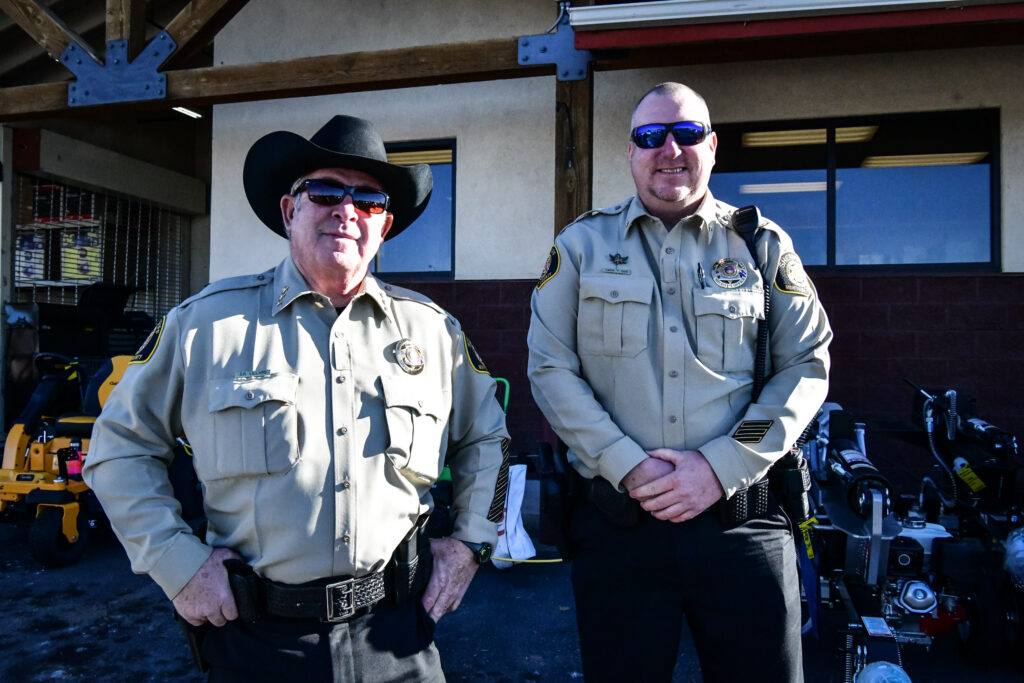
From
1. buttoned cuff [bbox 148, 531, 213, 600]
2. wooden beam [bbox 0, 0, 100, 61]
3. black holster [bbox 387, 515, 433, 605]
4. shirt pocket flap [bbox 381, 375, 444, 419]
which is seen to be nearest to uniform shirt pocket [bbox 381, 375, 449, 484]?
shirt pocket flap [bbox 381, 375, 444, 419]

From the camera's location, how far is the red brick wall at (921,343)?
561 cm

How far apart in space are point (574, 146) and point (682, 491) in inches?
151

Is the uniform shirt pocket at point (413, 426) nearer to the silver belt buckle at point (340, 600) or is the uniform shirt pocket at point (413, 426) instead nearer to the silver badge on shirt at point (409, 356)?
the silver badge on shirt at point (409, 356)

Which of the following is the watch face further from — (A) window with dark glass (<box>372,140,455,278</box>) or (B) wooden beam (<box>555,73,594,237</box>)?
(A) window with dark glass (<box>372,140,455,278</box>)

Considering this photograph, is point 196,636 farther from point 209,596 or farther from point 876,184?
point 876,184

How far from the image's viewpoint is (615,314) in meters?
2.06

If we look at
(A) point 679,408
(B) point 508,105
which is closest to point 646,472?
(A) point 679,408

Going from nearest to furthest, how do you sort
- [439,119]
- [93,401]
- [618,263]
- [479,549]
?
[479,549] → [618,263] → [93,401] → [439,119]

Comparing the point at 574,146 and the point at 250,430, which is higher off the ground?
the point at 574,146

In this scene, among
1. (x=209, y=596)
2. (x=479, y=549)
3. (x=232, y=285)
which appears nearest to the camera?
(x=209, y=596)

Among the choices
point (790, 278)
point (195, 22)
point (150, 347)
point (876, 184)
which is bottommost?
point (150, 347)

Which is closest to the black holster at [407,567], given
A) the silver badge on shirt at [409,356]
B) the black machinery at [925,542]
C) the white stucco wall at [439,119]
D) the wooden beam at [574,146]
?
the silver badge on shirt at [409,356]

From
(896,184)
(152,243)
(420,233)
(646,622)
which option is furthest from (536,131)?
(152,243)

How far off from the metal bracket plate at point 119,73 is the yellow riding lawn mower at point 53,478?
91.2 inches
